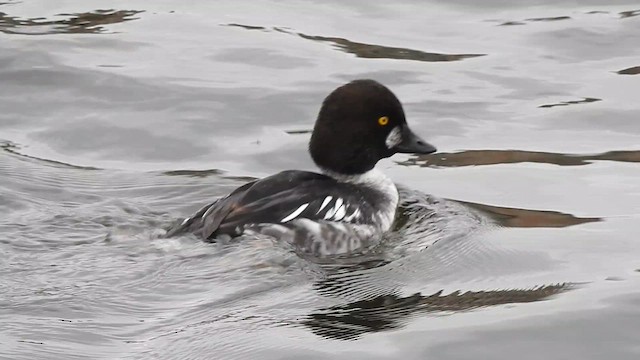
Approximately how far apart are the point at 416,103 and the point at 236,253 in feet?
13.8

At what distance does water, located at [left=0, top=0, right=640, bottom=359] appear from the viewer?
24.7 ft

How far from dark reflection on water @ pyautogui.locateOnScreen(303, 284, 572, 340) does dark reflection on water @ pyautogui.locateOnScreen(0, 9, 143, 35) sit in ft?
23.8

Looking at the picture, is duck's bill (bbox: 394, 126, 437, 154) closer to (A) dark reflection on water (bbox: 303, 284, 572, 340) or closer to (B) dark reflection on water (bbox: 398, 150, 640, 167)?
(B) dark reflection on water (bbox: 398, 150, 640, 167)

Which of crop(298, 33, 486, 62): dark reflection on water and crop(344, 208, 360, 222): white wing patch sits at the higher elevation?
crop(298, 33, 486, 62): dark reflection on water

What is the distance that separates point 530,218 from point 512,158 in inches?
55.0

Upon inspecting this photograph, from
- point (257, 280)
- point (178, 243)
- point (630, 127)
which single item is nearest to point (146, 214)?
point (178, 243)

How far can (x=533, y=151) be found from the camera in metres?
11.1

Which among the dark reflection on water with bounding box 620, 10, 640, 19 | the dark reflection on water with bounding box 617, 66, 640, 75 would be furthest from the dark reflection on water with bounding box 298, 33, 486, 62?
the dark reflection on water with bounding box 620, 10, 640, 19

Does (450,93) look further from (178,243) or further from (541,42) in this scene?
(178,243)

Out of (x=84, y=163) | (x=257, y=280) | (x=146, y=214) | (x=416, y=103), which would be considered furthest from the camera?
(x=416, y=103)

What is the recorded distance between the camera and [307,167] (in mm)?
11094

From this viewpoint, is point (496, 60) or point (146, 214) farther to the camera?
point (496, 60)

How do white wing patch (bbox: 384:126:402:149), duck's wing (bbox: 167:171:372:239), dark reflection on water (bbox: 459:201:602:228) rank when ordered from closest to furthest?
duck's wing (bbox: 167:171:372:239) < dark reflection on water (bbox: 459:201:602:228) < white wing patch (bbox: 384:126:402:149)

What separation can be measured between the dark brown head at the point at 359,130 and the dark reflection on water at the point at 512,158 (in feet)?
3.83
